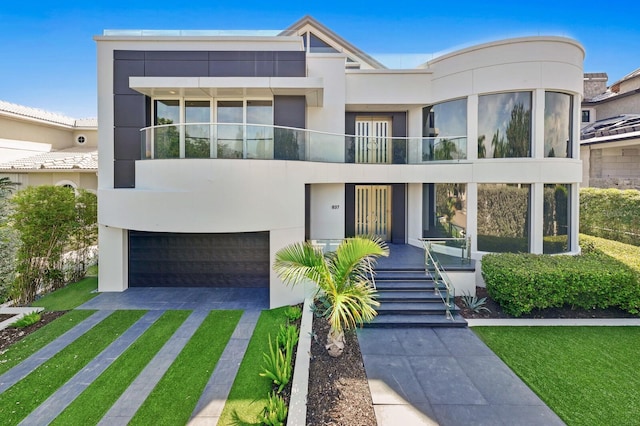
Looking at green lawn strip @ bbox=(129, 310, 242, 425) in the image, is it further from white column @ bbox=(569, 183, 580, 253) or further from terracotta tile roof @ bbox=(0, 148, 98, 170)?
terracotta tile roof @ bbox=(0, 148, 98, 170)

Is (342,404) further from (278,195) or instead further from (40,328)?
(40,328)

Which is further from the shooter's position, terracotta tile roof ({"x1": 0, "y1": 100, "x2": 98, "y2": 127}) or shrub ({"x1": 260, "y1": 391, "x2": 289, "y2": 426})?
terracotta tile roof ({"x1": 0, "y1": 100, "x2": 98, "y2": 127})

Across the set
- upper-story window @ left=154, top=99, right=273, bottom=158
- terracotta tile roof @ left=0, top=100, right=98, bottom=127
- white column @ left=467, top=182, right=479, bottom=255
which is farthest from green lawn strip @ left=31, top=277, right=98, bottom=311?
white column @ left=467, top=182, right=479, bottom=255

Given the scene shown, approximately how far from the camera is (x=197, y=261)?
11266 millimetres

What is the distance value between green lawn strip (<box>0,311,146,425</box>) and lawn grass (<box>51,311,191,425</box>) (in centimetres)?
63

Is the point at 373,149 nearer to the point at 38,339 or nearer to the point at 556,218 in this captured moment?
the point at 556,218

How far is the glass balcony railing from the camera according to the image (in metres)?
8.83

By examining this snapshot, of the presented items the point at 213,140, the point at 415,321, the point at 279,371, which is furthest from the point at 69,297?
the point at 415,321

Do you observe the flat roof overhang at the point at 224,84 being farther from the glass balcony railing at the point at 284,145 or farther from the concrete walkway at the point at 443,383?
the concrete walkway at the point at 443,383

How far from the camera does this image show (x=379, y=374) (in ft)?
18.9

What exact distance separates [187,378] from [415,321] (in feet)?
16.9

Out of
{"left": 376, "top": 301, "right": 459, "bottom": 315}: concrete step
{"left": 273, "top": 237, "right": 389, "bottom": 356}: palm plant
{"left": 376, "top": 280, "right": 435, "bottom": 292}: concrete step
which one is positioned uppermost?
{"left": 273, "top": 237, "right": 389, "bottom": 356}: palm plant

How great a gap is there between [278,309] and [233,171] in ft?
13.6

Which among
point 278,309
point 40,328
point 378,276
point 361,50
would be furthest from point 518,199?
point 40,328
